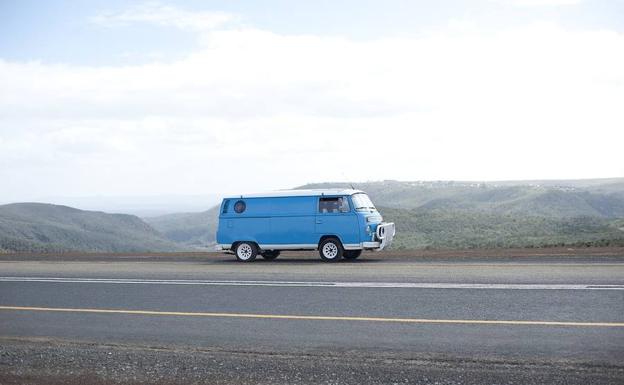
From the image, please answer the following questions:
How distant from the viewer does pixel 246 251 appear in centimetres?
2116

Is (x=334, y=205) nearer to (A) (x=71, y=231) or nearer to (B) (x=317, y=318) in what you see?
(B) (x=317, y=318)

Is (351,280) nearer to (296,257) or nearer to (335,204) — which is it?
(335,204)

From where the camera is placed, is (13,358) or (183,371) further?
(13,358)

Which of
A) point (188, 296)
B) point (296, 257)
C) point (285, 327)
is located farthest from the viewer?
point (296, 257)

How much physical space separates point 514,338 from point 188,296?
7.04 m

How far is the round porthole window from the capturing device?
21.2 m

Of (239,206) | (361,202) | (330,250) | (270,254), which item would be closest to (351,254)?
(330,250)

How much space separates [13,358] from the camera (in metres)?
9.74

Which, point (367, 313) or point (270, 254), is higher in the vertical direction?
point (270, 254)

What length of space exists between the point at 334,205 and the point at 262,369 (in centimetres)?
1180

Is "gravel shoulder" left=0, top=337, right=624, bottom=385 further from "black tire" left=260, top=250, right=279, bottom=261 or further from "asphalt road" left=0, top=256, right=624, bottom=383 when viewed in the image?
"black tire" left=260, top=250, right=279, bottom=261

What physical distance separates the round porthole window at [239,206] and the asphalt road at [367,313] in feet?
9.27

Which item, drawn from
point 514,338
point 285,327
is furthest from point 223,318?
point 514,338

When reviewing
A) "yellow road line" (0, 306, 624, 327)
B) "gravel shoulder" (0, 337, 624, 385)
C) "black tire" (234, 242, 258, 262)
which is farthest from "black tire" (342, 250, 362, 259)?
"gravel shoulder" (0, 337, 624, 385)
